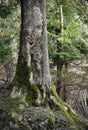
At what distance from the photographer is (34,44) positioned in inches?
292

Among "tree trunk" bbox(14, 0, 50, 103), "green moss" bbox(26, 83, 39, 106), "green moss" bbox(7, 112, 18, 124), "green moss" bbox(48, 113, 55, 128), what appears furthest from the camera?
"tree trunk" bbox(14, 0, 50, 103)

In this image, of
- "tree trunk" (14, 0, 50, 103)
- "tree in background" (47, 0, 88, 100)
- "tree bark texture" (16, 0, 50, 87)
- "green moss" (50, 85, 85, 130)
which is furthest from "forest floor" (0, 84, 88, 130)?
"tree in background" (47, 0, 88, 100)

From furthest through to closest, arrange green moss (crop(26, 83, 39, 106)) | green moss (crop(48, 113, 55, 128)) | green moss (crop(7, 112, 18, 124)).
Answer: green moss (crop(26, 83, 39, 106)) < green moss (crop(48, 113, 55, 128)) < green moss (crop(7, 112, 18, 124))

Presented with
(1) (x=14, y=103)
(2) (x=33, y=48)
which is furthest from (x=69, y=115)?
(2) (x=33, y=48)

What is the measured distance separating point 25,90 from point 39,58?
0.84 metres

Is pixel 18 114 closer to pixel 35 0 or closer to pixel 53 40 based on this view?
pixel 35 0

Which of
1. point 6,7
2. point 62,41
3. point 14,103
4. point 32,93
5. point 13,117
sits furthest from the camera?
point 62,41

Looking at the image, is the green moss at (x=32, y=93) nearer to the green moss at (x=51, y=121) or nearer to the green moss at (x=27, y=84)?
the green moss at (x=27, y=84)

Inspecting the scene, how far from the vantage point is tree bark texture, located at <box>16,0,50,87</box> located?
289 inches

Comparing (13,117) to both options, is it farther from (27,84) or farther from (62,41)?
(62,41)

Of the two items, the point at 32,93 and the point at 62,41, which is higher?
the point at 62,41

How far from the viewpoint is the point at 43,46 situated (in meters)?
7.46

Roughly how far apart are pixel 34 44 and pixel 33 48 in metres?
0.10

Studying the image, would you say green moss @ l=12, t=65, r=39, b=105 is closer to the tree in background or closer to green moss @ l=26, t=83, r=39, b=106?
green moss @ l=26, t=83, r=39, b=106
